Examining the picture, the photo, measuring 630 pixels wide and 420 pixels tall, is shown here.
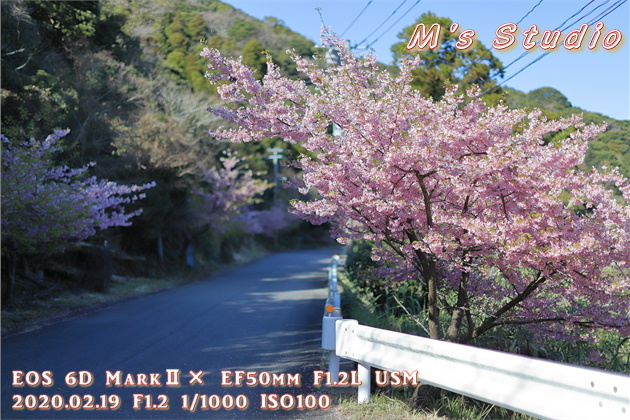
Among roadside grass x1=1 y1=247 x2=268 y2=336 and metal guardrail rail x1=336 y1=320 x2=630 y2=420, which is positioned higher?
metal guardrail rail x1=336 y1=320 x2=630 y2=420

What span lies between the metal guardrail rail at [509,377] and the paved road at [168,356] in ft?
4.50

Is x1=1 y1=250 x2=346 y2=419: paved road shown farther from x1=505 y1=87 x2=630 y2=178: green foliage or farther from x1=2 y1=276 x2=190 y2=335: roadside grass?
x1=505 y1=87 x2=630 y2=178: green foliage

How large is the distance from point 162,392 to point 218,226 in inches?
1065

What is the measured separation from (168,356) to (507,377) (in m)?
6.25

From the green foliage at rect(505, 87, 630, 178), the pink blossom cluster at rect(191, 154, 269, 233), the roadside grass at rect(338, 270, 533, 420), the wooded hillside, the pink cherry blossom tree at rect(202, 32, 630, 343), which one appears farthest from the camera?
the pink blossom cluster at rect(191, 154, 269, 233)

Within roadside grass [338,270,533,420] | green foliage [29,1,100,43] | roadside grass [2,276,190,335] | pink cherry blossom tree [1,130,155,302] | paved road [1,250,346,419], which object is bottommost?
roadside grass [2,276,190,335]

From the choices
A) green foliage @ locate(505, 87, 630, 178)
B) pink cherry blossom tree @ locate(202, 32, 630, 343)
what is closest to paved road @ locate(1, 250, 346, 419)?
pink cherry blossom tree @ locate(202, 32, 630, 343)

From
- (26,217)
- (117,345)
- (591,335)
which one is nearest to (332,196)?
(591,335)

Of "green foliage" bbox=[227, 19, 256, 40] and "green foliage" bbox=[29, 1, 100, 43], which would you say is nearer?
"green foliage" bbox=[29, 1, 100, 43]

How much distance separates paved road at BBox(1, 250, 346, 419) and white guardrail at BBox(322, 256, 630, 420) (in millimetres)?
1344

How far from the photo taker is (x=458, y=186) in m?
6.07

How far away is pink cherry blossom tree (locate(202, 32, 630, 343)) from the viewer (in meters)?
5.80

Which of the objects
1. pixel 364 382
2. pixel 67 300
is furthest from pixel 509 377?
pixel 67 300

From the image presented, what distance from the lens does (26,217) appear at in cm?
1312
